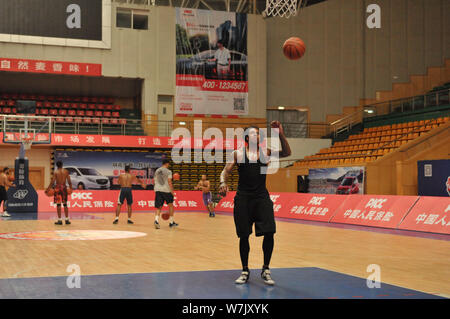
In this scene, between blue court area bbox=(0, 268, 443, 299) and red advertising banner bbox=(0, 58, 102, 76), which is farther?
red advertising banner bbox=(0, 58, 102, 76)

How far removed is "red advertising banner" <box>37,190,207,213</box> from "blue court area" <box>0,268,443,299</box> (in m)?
16.9

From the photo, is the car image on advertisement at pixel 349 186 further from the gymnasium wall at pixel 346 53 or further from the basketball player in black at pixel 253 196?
the basketball player in black at pixel 253 196

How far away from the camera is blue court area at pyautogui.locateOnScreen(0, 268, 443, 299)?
17.0 feet

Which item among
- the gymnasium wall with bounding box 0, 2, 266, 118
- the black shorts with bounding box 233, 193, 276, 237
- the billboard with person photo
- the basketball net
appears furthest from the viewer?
the billboard with person photo

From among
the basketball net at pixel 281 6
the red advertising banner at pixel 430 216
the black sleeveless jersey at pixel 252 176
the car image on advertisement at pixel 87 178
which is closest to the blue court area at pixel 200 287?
the black sleeveless jersey at pixel 252 176

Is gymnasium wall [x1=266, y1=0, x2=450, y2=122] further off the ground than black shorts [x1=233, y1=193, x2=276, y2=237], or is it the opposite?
gymnasium wall [x1=266, y1=0, x2=450, y2=122]

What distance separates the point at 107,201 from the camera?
77.6ft

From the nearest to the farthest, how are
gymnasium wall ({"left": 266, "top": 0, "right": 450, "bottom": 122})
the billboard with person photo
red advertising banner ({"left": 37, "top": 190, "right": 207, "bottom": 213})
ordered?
red advertising banner ({"left": 37, "top": 190, "right": 207, "bottom": 213}) < the billboard with person photo < gymnasium wall ({"left": 266, "top": 0, "right": 450, "bottom": 122})

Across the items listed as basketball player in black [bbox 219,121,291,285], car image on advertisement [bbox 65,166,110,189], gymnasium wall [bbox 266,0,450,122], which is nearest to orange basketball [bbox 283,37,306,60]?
basketball player in black [bbox 219,121,291,285]

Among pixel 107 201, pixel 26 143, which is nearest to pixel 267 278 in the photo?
pixel 26 143

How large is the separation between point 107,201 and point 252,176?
18.3 meters

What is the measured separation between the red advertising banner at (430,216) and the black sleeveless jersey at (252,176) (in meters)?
7.73

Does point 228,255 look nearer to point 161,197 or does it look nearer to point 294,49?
point 161,197

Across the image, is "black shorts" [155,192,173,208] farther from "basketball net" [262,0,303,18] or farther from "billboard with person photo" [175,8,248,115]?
"billboard with person photo" [175,8,248,115]
